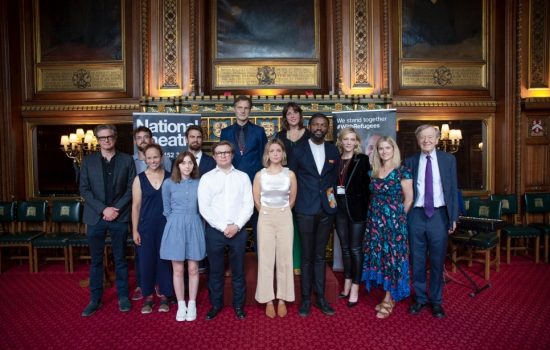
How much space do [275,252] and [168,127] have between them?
2.70 metres

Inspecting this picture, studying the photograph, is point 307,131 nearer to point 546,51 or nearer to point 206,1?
point 206,1

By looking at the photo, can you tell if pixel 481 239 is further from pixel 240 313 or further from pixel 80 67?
pixel 80 67

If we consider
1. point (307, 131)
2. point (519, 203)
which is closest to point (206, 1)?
point (307, 131)

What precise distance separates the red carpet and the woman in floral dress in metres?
0.36

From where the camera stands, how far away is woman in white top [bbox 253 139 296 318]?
12.4 feet

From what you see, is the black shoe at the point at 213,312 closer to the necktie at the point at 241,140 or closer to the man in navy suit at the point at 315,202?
the man in navy suit at the point at 315,202

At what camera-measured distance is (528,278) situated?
5215 millimetres

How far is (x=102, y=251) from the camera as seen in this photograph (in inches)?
163

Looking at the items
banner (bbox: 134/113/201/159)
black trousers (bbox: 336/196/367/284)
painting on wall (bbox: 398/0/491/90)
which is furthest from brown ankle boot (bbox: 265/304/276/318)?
painting on wall (bbox: 398/0/491/90)

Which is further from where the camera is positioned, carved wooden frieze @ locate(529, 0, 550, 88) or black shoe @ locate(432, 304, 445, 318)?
carved wooden frieze @ locate(529, 0, 550, 88)

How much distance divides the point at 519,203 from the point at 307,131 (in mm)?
4788

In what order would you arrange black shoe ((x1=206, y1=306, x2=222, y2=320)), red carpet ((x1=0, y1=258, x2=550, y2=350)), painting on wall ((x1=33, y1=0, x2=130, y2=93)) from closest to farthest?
red carpet ((x1=0, y1=258, x2=550, y2=350)) < black shoe ((x1=206, y1=306, x2=222, y2=320)) < painting on wall ((x1=33, y1=0, x2=130, y2=93))

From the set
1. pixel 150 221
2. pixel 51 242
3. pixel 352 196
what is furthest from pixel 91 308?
pixel 352 196

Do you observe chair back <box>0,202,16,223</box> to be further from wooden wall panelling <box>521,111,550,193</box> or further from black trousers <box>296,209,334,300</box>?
wooden wall panelling <box>521,111,550,193</box>
